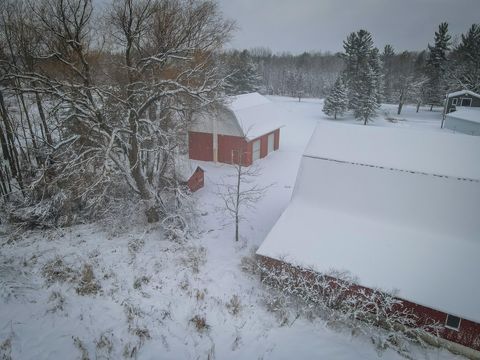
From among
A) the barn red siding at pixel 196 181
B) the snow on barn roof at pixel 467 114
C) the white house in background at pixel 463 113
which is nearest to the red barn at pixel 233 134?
the barn red siding at pixel 196 181

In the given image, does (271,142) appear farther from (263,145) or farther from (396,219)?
(396,219)

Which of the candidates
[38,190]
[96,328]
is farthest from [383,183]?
[38,190]

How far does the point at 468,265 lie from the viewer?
9.82 meters

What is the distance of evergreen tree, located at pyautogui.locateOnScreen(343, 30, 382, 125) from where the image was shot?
3873cm

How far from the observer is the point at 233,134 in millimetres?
22344

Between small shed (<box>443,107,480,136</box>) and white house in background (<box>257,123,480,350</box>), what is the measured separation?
2581 centimetres

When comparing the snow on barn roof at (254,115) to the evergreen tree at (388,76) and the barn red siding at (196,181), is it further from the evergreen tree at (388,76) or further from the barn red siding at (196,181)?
the evergreen tree at (388,76)

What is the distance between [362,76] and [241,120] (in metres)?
27.6

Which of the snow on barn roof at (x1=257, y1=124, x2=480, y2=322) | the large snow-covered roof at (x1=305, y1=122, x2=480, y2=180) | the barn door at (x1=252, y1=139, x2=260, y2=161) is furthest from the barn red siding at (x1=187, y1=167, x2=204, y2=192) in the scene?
the large snow-covered roof at (x1=305, y1=122, x2=480, y2=180)

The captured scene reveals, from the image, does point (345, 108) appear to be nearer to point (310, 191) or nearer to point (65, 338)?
point (310, 191)

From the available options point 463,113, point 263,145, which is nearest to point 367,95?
point 463,113

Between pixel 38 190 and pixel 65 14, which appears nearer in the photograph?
pixel 65 14

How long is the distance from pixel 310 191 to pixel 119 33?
1107cm

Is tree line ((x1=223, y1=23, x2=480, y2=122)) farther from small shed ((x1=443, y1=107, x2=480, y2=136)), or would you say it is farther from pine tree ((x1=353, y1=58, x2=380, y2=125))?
small shed ((x1=443, y1=107, x2=480, y2=136))
